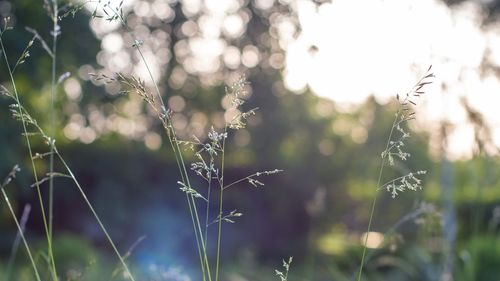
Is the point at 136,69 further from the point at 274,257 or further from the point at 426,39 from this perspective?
the point at 426,39

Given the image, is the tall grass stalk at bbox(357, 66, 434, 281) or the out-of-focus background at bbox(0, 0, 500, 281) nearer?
the tall grass stalk at bbox(357, 66, 434, 281)

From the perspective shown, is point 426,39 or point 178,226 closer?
point 426,39

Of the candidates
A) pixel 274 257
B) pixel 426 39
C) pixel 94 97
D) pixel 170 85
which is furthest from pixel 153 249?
pixel 426 39

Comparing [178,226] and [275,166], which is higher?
[275,166]

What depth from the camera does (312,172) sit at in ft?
47.9

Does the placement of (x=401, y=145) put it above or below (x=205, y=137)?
below

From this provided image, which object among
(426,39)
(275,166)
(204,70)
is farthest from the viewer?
(204,70)

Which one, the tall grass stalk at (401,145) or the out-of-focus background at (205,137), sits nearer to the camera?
the tall grass stalk at (401,145)

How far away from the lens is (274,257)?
13.4 m

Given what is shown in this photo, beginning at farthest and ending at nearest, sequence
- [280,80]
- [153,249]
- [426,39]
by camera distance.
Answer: [280,80]
[153,249]
[426,39]

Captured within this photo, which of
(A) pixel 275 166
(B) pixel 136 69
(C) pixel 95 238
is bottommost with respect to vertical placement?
(C) pixel 95 238

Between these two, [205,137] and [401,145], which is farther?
[205,137]

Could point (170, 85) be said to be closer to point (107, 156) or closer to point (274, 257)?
point (107, 156)

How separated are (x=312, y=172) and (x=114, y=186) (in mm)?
4329
